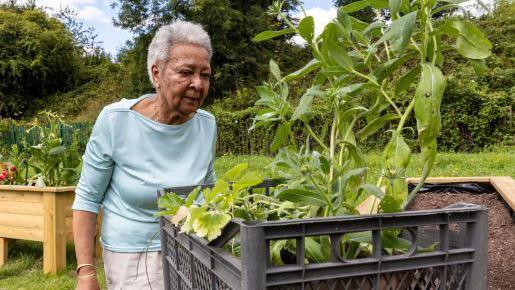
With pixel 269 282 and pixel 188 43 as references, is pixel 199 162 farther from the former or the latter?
pixel 269 282

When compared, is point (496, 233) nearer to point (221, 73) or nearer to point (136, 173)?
point (136, 173)

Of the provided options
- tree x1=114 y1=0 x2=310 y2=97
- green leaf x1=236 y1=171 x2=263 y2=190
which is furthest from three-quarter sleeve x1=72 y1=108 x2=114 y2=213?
tree x1=114 y1=0 x2=310 y2=97

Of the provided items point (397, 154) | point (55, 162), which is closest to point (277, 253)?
point (397, 154)

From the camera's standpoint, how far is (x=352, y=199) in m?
0.95

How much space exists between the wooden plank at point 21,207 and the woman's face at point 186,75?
2.95m

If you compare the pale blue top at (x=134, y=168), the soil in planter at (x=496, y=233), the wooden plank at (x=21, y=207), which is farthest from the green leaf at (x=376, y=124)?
the wooden plank at (x=21, y=207)

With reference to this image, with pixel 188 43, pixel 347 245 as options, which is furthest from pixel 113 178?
pixel 347 245

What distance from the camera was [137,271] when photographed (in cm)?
185

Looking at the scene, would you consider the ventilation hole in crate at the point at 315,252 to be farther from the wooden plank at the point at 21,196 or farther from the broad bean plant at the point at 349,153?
the wooden plank at the point at 21,196

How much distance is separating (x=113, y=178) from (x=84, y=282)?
393 millimetres

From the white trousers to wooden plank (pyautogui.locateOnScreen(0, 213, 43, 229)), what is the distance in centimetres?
262

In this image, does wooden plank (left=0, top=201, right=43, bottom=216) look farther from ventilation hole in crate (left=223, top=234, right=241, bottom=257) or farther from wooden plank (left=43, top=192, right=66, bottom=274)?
ventilation hole in crate (left=223, top=234, right=241, bottom=257)

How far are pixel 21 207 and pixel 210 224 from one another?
4.03 metres

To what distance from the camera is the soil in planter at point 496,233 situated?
2873 mm
